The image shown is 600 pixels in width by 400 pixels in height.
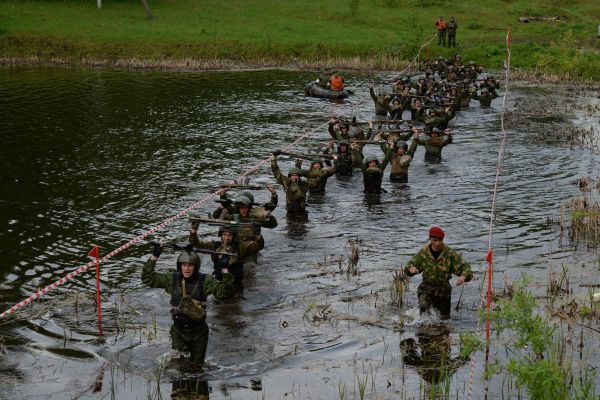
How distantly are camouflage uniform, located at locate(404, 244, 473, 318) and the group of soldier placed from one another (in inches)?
0.6

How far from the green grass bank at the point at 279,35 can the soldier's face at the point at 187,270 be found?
1422 inches

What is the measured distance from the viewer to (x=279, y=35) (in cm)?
5394

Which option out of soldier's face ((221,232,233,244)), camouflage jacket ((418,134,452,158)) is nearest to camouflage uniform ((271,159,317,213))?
soldier's face ((221,232,233,244))

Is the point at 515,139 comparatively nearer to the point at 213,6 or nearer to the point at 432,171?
the point at 432,171

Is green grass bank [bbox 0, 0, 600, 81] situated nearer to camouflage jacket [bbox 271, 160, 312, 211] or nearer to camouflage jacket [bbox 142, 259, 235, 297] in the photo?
camouflage jacket [bbox 271, 160, 312, 211]

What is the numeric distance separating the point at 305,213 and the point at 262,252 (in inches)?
108

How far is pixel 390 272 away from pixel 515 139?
597 inches

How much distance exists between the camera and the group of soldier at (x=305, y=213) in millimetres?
12781

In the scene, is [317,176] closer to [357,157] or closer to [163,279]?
[357,157]

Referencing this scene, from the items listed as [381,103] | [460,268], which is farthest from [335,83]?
[460,268]

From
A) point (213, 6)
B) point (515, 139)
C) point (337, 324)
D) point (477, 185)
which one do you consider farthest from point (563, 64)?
point (337, 324)

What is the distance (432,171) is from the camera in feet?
87.0

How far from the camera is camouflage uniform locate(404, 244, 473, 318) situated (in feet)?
46.2

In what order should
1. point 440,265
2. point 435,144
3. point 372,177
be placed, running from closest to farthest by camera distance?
point 440,265, point 372,177, point 435,144
